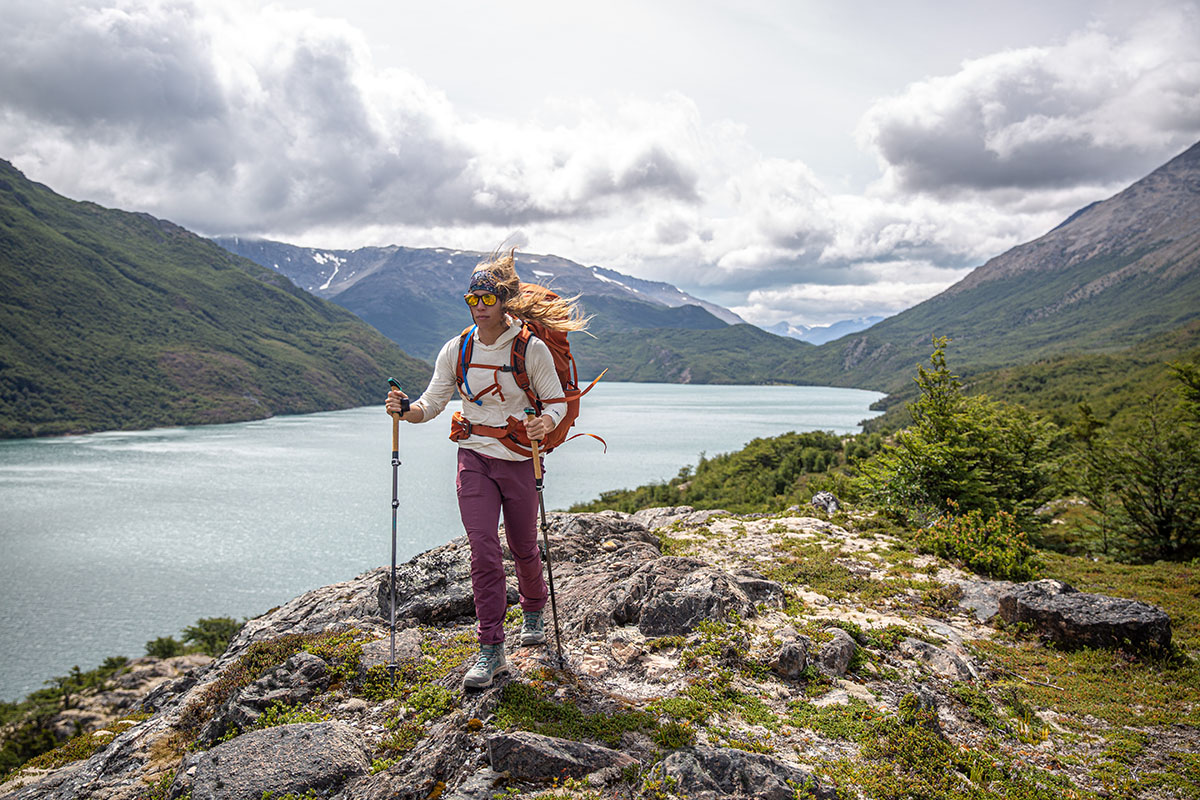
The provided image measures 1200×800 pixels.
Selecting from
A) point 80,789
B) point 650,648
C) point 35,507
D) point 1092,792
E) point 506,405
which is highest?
point 506,405

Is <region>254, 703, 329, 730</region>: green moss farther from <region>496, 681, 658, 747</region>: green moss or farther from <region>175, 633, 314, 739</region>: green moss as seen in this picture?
<region>496, 681, 658, 747</region>: green moss

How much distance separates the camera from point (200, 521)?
160 ft

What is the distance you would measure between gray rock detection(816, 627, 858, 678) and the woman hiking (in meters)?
2.96

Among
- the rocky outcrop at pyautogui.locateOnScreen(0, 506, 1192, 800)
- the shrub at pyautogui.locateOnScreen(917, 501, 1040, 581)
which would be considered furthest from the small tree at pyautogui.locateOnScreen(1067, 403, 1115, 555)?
the rocky outcrop at pyautogui.locateOnScreen(0, 506, 1192, 800)

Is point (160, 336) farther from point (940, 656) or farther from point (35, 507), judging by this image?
point (940, 656)

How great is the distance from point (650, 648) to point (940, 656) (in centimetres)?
299

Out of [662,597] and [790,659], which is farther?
[662,597]

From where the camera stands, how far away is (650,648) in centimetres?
586

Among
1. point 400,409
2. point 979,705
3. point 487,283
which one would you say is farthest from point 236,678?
point 979,705

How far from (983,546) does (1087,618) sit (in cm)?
335

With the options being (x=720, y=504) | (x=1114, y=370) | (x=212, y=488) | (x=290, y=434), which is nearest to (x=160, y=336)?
(x=290, y=434)

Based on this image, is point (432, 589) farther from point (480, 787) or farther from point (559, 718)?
point (480, 787)

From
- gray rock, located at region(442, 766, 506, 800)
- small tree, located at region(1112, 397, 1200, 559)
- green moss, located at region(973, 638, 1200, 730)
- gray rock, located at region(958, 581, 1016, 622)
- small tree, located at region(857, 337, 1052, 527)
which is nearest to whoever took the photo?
gray rock, located at region(442, 766, 506, 800)

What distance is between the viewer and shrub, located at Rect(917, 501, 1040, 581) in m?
9.49
